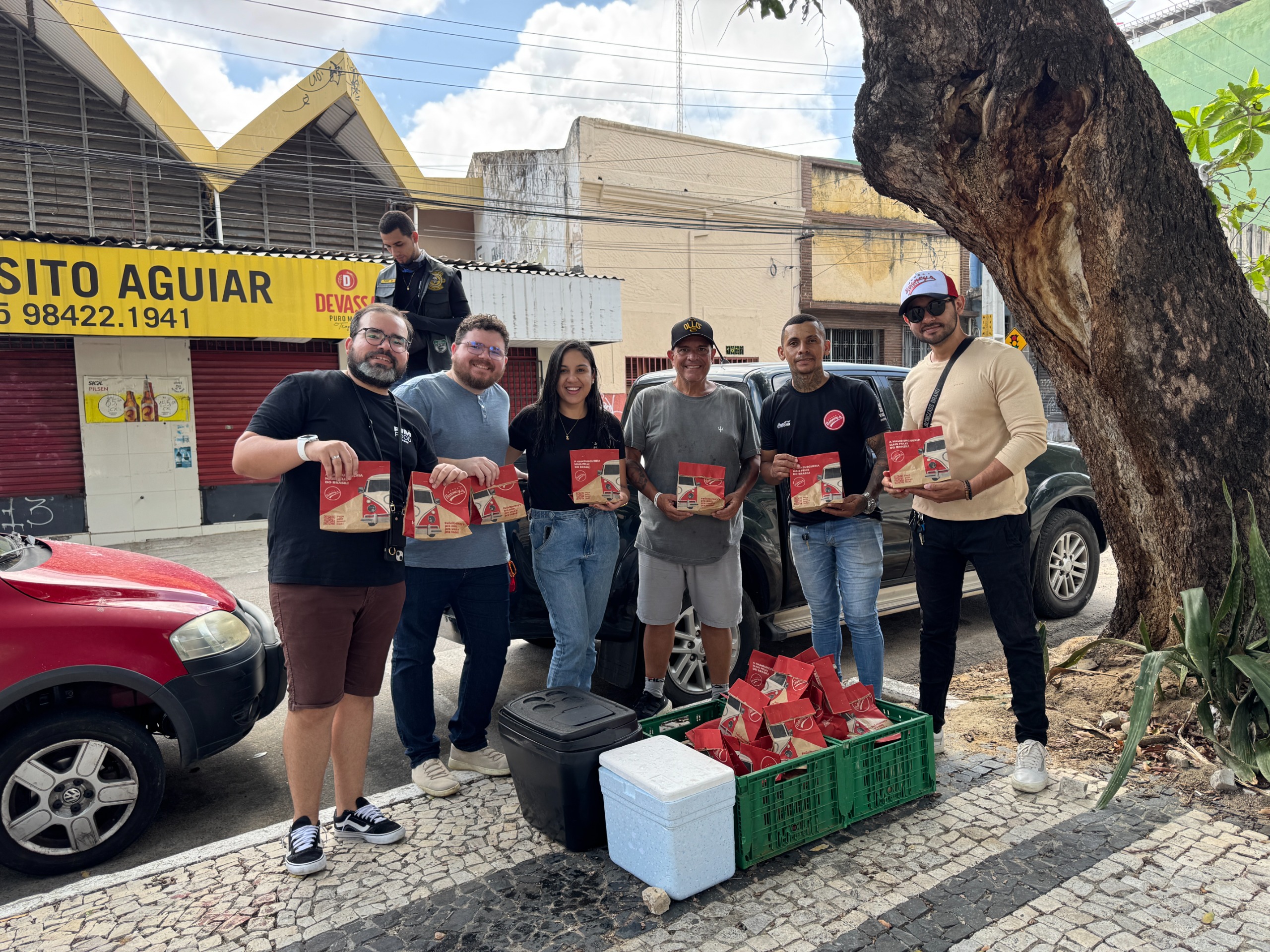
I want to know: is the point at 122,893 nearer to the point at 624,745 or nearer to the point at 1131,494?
the point at 624,745

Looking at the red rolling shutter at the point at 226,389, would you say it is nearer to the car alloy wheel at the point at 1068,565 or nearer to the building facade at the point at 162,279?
the building facade at the point at 162,279

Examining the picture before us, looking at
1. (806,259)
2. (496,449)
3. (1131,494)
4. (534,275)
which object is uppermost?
(806,259)

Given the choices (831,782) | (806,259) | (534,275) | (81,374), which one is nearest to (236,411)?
(81,374)

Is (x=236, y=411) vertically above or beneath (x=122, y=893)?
above

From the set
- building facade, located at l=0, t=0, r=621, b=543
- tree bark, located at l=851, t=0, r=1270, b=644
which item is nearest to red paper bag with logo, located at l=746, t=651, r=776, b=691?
tree bark, located at l=851, t=0, r=1270, b=644

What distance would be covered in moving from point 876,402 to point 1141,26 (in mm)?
41870

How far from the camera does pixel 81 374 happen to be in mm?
12180

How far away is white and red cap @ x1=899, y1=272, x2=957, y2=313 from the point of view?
12.3ft

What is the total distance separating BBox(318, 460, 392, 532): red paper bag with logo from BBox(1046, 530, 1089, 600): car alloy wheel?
191 inches

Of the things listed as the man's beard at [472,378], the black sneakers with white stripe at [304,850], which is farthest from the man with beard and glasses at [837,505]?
the black sneakers with white stripe at [304,850]

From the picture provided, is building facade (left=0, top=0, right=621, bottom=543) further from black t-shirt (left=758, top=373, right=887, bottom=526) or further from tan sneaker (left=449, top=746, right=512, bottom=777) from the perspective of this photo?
black t-shirt (left=758, top=373, right=887, bottom=526)

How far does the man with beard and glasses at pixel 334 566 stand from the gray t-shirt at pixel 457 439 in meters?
0.40

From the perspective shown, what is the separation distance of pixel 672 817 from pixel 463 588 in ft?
4.95

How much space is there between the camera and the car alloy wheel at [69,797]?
3186mm
